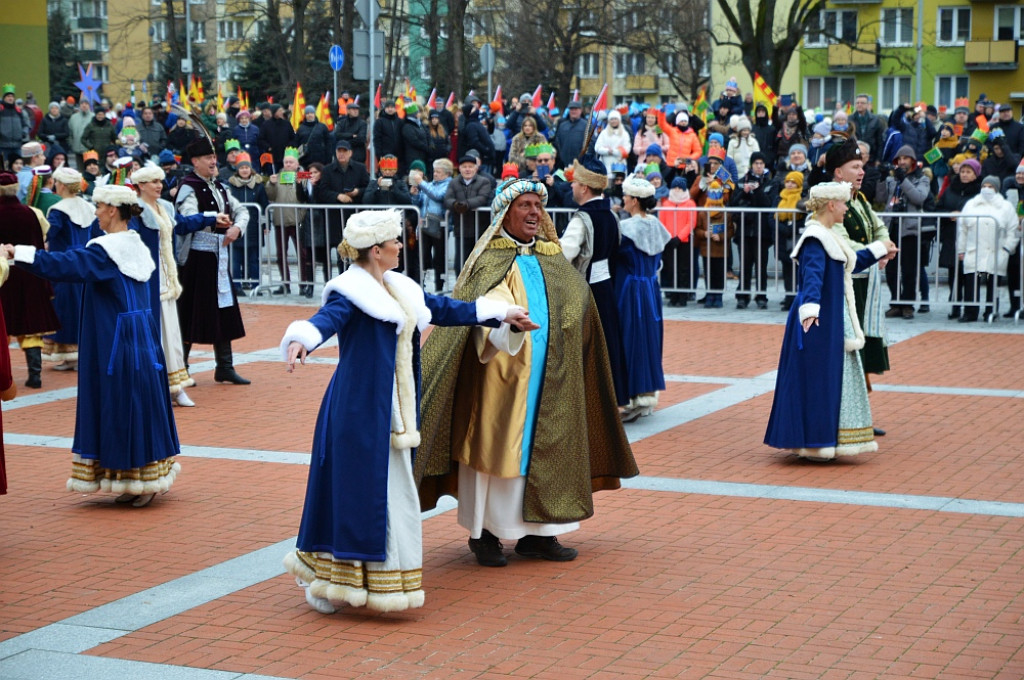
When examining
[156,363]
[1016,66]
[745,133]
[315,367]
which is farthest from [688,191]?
[1016,66]

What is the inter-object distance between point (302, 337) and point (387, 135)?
54.8 feet

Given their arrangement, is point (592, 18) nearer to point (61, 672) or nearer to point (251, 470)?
point (251, 470)

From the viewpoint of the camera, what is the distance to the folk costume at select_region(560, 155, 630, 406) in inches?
412

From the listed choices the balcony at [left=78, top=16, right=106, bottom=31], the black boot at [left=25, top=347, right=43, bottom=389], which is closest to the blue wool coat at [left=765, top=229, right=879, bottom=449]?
the black boot at [left=25, top=347, right=43, bottom=389]

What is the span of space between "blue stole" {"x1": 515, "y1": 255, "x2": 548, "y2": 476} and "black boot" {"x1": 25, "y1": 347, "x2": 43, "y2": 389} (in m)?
7.27

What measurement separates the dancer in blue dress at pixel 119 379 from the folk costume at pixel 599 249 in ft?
10.5

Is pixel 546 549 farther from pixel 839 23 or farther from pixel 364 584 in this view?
pixel 839 23

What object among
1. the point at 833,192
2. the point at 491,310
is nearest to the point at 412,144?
the point at 833,192

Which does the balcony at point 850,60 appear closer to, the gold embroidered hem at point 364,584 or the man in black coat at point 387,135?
the man in black coat at point 387,135

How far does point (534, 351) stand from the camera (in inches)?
278

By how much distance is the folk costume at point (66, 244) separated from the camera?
12.9m

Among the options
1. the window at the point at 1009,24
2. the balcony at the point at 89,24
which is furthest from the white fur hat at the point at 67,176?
the balcony at the point at 89,24

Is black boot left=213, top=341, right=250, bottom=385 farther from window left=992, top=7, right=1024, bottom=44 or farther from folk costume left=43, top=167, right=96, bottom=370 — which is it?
window left=992, top=7, right=1024, bottom=44

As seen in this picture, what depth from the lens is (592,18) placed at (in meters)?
59.8
